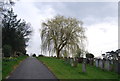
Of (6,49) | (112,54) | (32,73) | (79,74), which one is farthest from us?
(6,49)

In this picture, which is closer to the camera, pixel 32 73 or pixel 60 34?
pixel 32 73

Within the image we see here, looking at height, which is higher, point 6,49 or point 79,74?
point 6,49

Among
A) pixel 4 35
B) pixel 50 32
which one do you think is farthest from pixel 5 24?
pixel 50 32

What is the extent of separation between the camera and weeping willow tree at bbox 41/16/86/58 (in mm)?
52047

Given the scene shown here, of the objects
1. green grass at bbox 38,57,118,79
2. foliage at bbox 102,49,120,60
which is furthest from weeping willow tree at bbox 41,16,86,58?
green grass at bbox 38,57,118,79

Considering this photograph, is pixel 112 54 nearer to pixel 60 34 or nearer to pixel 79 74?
pixel 60 34

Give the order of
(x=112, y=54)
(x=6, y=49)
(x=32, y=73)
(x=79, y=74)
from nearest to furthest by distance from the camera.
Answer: (x=79, y=74)
(x=32, y=73)
(x=112, y=54)
(x=6, y=49)

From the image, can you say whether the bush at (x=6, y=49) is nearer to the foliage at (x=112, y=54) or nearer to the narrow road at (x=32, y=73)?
the foliage at (x=112, y=54)

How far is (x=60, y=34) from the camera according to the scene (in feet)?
178

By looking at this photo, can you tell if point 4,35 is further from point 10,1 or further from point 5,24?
point 10,1

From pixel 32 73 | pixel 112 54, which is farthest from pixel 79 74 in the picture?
pixel 112 54

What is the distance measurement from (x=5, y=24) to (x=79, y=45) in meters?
18.3

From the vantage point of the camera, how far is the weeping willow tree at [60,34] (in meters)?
52.0

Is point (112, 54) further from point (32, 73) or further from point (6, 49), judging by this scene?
point (32, 73)
